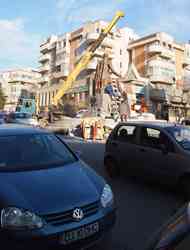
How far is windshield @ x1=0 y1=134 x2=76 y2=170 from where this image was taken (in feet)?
13.8

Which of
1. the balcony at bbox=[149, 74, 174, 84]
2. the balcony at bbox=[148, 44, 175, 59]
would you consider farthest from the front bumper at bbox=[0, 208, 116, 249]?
the balcony at bbox=[148, 44, 175, 59]

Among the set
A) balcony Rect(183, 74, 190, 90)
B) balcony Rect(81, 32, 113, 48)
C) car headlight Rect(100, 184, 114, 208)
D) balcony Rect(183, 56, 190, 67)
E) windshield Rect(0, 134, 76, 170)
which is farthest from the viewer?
balcony Rect(183, 56, 190, 67)

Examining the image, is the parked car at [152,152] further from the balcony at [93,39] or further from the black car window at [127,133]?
the balcony at [93,39]

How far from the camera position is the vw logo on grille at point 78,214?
330 centimetres

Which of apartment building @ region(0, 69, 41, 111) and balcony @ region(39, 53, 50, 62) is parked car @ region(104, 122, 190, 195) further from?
apartment building @ region(0, 69, 41, 111)

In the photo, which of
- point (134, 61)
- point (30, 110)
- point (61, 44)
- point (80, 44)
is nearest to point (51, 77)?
point (61, 44)

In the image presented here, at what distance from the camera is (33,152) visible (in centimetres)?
456

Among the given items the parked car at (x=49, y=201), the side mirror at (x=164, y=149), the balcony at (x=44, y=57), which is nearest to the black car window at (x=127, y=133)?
the side mirror at (x=164, y=149)

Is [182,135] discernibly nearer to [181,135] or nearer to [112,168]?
[181,135]

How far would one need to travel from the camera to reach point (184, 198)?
603 centimetres

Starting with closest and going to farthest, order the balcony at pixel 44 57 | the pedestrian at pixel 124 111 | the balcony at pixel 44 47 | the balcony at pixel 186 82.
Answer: the pedestrian at pixel 124 111
the balcony at pixel 186 82
the balcony at pixel 44 47
the balcony at pixel 44 57

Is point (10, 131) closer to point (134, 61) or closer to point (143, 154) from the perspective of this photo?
point (143, 154)

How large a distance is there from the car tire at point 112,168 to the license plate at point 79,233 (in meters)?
4.37

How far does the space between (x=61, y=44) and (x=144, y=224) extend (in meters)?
71.3
